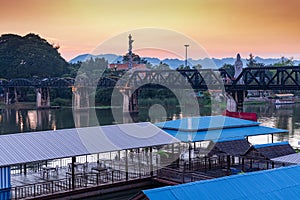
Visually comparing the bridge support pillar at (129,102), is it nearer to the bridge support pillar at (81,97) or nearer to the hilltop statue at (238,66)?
the bridge support pillar at (81,97)

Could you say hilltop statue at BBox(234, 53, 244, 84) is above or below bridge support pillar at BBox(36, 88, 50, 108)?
above

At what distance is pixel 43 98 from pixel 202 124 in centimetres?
7564

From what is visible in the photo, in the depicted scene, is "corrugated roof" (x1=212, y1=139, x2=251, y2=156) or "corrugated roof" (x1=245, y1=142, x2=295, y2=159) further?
"corrugated roof" (x1=212, y1=139, x2=251, y2=156)

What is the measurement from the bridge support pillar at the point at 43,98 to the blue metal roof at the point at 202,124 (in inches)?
2791

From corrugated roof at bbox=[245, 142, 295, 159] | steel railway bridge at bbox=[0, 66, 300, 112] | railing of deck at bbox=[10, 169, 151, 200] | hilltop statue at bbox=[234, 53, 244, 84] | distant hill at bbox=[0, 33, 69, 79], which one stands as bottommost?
A: railing of deck at bbox=[10, 169, 151, 200]

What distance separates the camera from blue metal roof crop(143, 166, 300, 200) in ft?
45.0

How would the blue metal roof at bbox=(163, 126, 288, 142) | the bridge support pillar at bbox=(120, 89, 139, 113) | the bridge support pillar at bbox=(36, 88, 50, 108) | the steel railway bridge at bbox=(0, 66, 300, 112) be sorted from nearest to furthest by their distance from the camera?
the blue metal roof at bbox=(163, 126, 288, 142)
the steel railway bridge at bbox=(0, 66, 300, 112)
the bridge support pillar at bbox=(120, 89, 139, 113)
the bridge support pillar at bbox=(36, 88, 50, 108)

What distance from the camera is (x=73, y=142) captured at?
23016mm

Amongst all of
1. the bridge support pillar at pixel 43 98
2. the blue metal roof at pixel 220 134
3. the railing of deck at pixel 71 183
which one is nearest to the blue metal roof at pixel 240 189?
the railing of deck at pixel 71 183

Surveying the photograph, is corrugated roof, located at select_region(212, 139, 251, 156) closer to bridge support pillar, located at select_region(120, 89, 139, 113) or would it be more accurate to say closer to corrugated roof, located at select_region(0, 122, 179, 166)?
corrugated roof, located at select_region(0, 122, 179, 166)

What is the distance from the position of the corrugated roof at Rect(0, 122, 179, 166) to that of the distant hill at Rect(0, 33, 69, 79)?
94942 mm

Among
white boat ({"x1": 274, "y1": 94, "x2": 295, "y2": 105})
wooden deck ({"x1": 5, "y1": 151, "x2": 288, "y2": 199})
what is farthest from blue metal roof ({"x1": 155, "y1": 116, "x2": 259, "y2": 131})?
white boat ({"x1": 274, "y1": 94, "x2": 295, "y2": 105})

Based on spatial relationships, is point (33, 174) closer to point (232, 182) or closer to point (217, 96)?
point (232, 182)

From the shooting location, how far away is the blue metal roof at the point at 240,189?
1370cm
